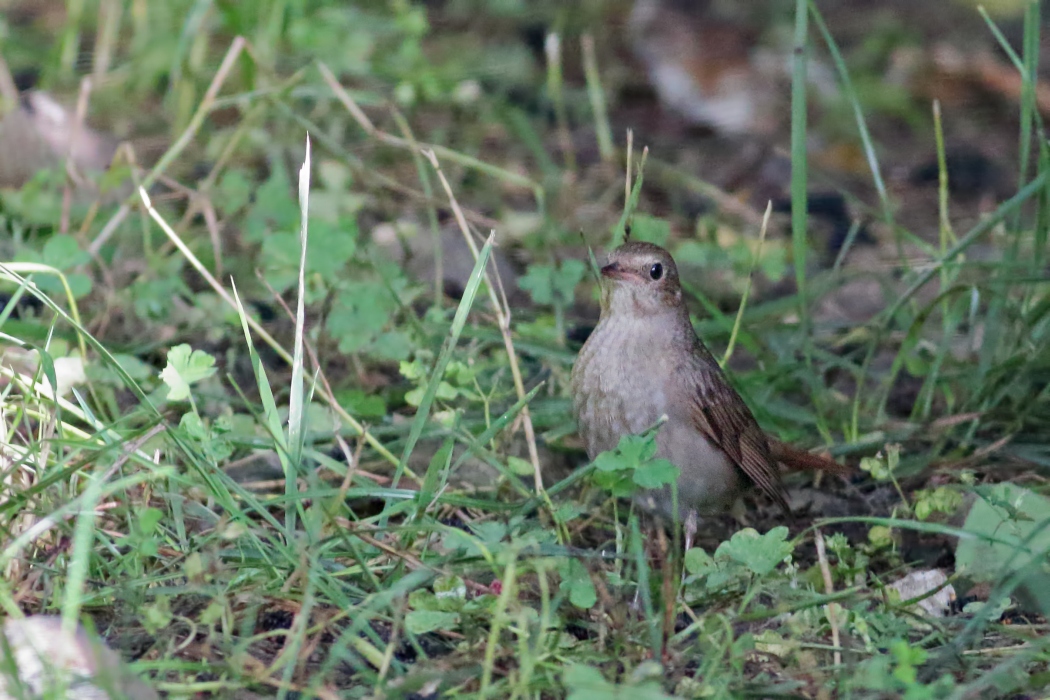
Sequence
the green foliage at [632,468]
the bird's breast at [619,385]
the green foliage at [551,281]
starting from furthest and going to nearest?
the green foliage at [551,281] < the bird's breast at [619,385] < the green foliage at [632,468]

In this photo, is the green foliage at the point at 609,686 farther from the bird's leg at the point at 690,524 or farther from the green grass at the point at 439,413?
the bird's leg at the point at 690,524

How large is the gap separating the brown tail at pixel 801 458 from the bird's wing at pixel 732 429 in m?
0.05

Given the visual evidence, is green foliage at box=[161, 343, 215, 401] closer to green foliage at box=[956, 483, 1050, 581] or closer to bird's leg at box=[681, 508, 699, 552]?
bird's leg at box=[681, 508, 699, 552]

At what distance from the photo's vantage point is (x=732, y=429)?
155 inches

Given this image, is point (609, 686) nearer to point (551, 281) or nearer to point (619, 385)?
point (619, 385)

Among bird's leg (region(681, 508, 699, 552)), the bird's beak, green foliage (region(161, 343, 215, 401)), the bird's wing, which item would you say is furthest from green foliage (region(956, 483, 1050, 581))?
green foliage (region(161, 343, 215, 401))

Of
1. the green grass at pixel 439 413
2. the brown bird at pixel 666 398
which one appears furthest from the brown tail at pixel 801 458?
the green grass at pixel 439 413

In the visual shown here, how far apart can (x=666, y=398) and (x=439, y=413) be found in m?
0.71


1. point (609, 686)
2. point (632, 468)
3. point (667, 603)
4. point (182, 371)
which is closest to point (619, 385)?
point (632, 468)

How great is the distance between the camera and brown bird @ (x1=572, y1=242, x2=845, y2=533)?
3799mm

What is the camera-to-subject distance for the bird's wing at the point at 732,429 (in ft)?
12.8

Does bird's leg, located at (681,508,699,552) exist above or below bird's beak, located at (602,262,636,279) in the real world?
below

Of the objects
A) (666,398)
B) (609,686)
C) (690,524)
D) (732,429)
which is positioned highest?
(609,686)

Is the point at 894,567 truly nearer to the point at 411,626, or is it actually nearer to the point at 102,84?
the point at 411,626
